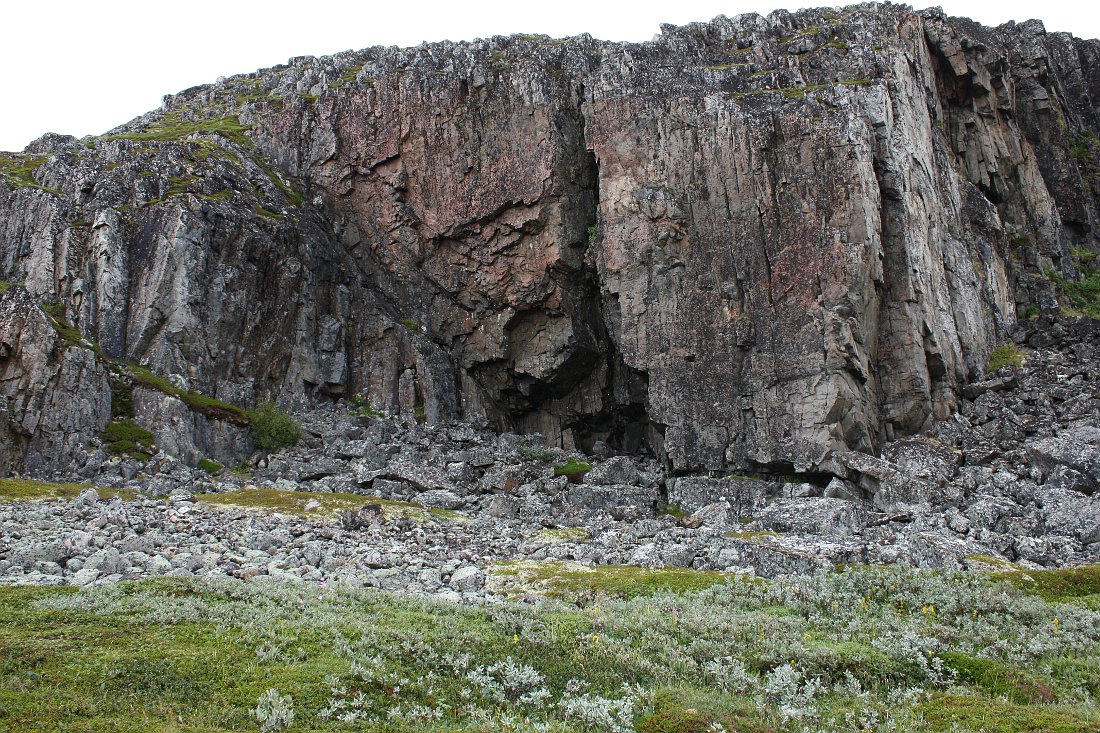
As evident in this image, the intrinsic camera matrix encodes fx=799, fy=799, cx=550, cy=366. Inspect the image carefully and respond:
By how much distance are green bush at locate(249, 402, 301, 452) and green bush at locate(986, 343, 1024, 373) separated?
51.4 m

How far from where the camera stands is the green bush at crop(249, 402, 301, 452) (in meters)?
56.1

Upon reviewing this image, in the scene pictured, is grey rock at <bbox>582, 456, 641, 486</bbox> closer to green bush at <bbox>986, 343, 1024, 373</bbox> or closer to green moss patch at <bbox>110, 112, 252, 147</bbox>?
green bush at <bbox>986, 343, 1024, 373</bbox>

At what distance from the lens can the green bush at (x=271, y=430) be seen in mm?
56062

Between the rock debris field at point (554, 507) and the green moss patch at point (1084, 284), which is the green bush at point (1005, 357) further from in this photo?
the green moss patch at point (1084, 284)

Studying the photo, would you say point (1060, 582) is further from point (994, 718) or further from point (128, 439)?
point (128, 439)

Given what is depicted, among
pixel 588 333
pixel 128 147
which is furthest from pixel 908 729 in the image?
pixel 128 147

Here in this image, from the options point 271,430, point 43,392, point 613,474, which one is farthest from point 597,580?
point 43,392

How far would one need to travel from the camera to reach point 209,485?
46.4 meters

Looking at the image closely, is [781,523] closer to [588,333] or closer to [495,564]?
[495,564]

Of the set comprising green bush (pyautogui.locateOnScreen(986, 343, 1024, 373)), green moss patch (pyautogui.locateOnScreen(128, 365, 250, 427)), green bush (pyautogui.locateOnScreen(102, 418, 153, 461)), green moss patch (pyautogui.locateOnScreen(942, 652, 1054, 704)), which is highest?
green bush (pyautogui.locateOnScreen(986, 343, 1024, 373))

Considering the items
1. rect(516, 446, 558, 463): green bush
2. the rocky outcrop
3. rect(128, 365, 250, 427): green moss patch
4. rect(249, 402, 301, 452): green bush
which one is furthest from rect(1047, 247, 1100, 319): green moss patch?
the rocky outcrop

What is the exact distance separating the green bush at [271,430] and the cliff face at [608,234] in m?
4.56

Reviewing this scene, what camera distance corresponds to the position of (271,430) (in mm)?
56656

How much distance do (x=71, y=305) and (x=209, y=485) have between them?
21.6m
